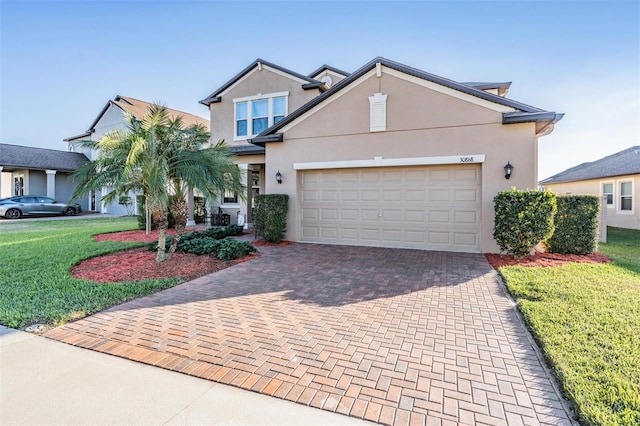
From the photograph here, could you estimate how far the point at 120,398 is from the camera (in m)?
2.75

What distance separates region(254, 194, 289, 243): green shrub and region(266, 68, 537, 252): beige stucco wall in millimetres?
525

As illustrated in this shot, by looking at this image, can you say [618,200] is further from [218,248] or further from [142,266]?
[142,266]

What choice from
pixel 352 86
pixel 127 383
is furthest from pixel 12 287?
pixel 352 86

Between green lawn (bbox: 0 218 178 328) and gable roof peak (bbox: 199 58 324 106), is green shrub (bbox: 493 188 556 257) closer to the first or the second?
green lawn (bbox: 0 218 178 328)

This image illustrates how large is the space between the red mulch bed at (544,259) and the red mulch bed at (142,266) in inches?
256

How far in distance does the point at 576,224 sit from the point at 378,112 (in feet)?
20.8

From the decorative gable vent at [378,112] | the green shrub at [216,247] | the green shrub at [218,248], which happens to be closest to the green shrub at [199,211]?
the green shrub at [216,247]

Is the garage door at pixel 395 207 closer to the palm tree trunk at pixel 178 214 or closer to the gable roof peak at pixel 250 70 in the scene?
the palm tree trunk at pixel 178 214

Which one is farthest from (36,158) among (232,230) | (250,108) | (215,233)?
(215,233)

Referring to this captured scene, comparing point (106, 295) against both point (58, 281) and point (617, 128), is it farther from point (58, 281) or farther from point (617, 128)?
point (617, 128)

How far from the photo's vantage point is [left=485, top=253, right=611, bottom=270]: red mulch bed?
309 inches

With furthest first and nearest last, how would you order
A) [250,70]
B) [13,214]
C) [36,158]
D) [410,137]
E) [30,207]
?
[36,158]
[30,207]
[13,214]
[250,70]
[410,137]

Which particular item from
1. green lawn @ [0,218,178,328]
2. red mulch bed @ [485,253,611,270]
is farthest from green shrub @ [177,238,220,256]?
red mulch bed @ [485,253,611,270]

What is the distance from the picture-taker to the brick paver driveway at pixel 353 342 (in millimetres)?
2752
